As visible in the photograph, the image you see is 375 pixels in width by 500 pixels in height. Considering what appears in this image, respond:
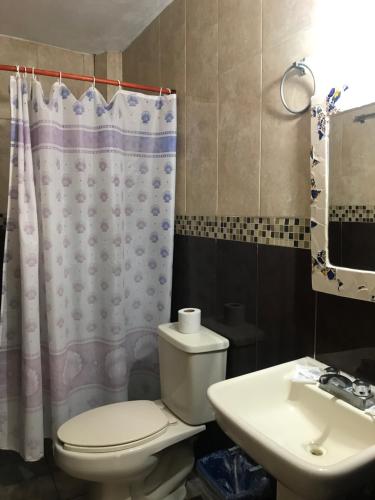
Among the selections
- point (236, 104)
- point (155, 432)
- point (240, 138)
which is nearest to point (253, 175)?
point (240, 138)

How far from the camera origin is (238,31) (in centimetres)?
156

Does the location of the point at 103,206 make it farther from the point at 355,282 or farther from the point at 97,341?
the point at 355,282

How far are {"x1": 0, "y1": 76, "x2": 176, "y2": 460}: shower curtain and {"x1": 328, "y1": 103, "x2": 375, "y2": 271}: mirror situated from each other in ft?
3.17

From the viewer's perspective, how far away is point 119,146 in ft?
6.13

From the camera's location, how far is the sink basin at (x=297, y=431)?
774mm

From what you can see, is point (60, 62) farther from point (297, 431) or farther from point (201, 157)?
point (297, 431)

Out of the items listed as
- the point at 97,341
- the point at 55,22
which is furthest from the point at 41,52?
the point at 97,341

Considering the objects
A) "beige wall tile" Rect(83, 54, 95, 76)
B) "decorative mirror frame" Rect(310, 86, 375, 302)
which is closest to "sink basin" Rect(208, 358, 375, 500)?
"decorative mirror frame" Rect(310, 86, 375, 302)

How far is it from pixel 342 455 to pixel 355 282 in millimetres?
468

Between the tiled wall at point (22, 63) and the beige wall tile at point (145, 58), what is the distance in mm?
380

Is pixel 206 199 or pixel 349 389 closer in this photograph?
pixel 349 389

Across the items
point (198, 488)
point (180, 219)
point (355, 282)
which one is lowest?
point (198, 488)

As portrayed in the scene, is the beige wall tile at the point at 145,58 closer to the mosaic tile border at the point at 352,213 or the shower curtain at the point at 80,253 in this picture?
the shower curtain at the point at 80,253

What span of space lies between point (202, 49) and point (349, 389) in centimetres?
159
